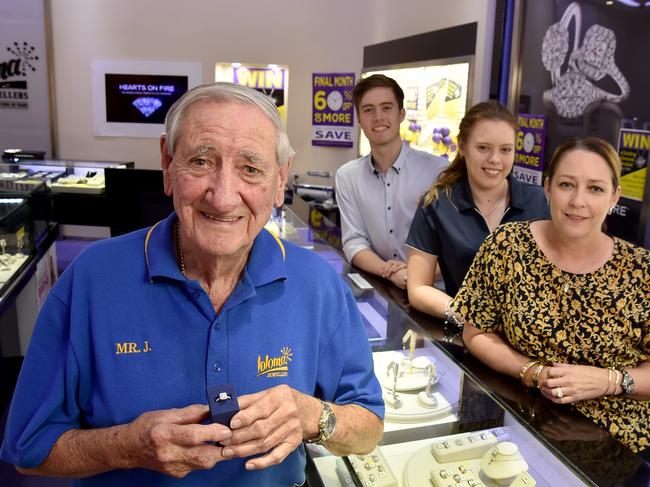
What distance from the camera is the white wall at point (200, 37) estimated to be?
7.82 m

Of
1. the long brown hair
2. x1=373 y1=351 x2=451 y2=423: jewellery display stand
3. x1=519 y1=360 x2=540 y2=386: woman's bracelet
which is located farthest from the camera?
the long brown hair

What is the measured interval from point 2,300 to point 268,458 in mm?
3155

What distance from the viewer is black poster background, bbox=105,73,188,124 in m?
7.96

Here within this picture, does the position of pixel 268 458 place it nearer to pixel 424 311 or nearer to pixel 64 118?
pixel 424 311

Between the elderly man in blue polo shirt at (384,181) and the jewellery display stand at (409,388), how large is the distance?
141 cm

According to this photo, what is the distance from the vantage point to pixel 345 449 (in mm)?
1331

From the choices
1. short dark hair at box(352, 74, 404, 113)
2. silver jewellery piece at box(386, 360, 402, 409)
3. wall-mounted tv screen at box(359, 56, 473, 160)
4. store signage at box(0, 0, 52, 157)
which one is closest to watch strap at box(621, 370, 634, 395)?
silver jewellery piece at box(386, 360, 402, 409)

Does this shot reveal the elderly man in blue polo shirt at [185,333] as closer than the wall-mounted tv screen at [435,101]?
Yes

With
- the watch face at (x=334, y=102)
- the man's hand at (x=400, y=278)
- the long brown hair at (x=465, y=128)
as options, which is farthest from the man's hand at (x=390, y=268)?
→ the watch face at (x=334, y=102)

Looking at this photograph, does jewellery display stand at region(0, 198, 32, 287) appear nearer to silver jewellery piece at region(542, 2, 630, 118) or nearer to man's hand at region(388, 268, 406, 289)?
man's hand at region(388, 268, 406, 289)

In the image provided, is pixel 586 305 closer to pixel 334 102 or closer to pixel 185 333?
pixel 185 333

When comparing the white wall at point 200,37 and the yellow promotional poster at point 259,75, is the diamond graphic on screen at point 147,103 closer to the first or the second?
the white wall at point 200,37

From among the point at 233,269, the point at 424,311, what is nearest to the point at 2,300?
the point at 424,311

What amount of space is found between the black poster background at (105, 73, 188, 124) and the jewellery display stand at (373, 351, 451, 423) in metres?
6.88
